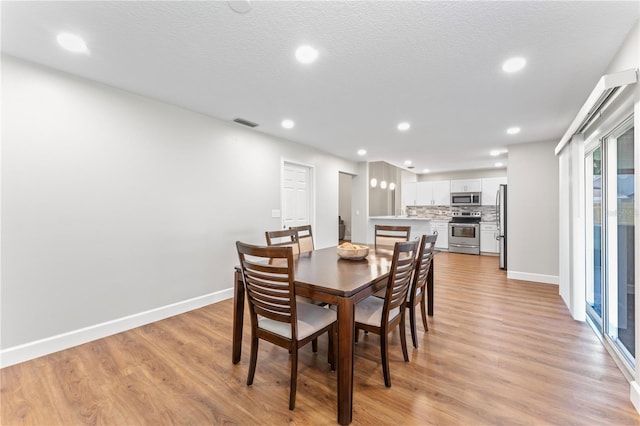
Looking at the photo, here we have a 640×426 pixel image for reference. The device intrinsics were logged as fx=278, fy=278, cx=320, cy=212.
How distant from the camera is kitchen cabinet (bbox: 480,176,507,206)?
7.14m

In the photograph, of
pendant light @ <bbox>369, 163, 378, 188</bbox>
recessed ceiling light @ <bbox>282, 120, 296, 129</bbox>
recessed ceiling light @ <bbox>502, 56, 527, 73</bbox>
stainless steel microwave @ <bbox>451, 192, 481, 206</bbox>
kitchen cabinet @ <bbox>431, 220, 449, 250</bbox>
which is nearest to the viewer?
recessed ceiling light @ <bbox>502, 56, 527, 73</bbox>

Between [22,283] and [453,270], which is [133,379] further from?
[453,270]

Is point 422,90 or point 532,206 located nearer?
point 422,90

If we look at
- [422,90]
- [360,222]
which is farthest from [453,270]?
[422,90]

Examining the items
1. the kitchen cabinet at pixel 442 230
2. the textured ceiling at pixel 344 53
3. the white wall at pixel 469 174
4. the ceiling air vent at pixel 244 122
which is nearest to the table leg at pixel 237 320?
the textured ceiling at pixel 344 53

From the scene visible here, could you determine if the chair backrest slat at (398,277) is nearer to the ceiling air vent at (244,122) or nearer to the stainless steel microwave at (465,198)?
the ceiling air vent at (244,122)

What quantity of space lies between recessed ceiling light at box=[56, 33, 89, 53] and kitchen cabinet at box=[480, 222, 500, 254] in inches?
305

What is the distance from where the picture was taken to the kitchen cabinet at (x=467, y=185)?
24.2ft

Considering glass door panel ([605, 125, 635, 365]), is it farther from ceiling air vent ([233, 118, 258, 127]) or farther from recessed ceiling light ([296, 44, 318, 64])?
ceiling air vent ([233, 118, 258, 127])

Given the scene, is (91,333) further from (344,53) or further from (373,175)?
(373,175)

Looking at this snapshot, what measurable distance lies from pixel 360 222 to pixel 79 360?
5.61m

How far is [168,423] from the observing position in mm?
1604

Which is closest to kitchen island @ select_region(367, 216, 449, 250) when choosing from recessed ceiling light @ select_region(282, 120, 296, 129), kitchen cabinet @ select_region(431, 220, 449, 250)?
kitchen cabinet @ select_region(431, 220, 449, 250)

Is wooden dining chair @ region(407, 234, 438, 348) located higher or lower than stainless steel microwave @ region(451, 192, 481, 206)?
lower
